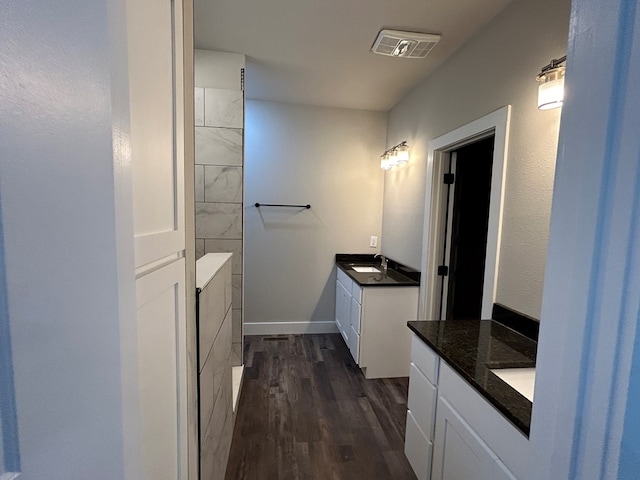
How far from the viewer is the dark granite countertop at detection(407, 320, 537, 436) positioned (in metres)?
0.95

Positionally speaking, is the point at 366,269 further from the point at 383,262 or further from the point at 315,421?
the point at 315,421

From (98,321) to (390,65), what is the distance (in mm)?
2615

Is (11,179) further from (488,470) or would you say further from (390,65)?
(390,65)

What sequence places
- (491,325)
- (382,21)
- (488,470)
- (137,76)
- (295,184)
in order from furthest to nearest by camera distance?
(295,184) < (382,21) < (491,325) < (488,470) < (137,76)

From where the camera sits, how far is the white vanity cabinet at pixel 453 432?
940 mm

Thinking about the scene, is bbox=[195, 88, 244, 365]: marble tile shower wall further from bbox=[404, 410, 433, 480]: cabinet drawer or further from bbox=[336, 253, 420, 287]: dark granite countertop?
bbox=[404, 410, 433, 480]: cabinet drawer

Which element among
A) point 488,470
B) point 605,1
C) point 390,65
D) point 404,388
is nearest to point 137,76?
point 605,1

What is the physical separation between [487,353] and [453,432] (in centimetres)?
36

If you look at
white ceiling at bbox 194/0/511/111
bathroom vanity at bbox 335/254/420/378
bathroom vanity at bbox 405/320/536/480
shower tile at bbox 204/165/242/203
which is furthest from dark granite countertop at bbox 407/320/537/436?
white ceiling at bbox 194/0/511/111

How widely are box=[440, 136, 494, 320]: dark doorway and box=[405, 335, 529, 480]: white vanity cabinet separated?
1067 millimetres

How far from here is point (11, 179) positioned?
27cm

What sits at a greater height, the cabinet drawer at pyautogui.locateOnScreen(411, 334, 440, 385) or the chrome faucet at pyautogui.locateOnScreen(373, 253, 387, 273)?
the chrome faucet at pyautogui.locateOnScreen(373, 253, 387, 273)

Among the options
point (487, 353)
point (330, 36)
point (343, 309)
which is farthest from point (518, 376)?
point (330, 36)

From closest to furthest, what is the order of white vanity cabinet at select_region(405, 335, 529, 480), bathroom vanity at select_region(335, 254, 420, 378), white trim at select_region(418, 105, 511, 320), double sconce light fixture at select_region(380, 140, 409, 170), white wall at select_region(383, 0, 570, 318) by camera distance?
white vanity cabinet at select_region(405, 335, 529, 480) → white wall at select_region(383, 0, 570, 318) → white trim at select_region(418, 105, 511, 320) → bathroom vanity at select_region(335, 254, 420, 378) → double sconce light fixture at select_region(380, 140, 409, 170)
